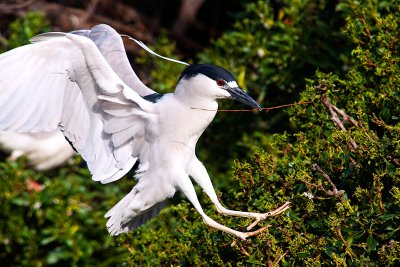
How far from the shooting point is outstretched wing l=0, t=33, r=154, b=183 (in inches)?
142

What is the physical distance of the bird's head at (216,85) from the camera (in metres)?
3.57

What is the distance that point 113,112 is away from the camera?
366cm

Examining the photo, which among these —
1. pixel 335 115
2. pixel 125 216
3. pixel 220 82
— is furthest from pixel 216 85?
pixel 125 216

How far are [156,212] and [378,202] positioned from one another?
121 cm

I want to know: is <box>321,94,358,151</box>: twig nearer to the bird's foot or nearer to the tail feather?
the bird's foot

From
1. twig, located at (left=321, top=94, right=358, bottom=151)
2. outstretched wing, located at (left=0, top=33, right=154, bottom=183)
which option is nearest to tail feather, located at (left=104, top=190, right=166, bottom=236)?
outstretched wing, located at (left=0, top=33, right=154, bottom=183)

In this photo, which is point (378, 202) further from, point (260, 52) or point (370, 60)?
point (260, 52)

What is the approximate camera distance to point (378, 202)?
114 inches

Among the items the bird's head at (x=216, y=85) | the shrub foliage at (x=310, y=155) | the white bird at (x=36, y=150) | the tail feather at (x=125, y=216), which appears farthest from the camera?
→ the white bird at (x=36, y=150)

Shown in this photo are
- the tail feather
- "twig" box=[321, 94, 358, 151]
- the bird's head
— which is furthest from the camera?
the tail feather

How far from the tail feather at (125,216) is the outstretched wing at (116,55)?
0.47m

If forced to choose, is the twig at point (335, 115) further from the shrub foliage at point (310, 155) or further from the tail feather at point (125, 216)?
the tail feather at point (125, 216)

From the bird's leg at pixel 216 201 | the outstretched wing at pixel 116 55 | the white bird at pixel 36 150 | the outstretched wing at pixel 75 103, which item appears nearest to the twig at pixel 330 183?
the bird's leg at pixel 216 201

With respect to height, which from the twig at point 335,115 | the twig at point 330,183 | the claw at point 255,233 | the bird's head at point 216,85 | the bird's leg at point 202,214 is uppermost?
the twig at point 335,115
